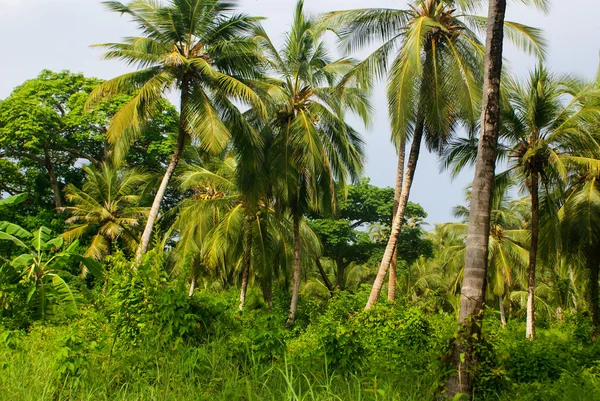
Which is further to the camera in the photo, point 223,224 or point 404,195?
point 223,224

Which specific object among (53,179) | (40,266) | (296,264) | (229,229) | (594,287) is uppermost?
(53,179)

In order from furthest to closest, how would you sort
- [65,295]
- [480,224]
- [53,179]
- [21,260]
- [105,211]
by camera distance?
[53,179] → [105,211] → [65,295] → [21,260] → [480,224]

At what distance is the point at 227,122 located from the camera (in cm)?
1527

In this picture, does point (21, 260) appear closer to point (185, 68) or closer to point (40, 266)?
point (40, 266)

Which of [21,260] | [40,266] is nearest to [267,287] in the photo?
[40,266]

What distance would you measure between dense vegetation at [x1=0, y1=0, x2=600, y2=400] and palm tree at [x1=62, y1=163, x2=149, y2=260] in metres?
0.10

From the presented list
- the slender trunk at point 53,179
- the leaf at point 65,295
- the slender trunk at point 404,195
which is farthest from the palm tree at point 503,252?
the leaf at point 65,295

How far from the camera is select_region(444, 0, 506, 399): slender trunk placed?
514 centimetres

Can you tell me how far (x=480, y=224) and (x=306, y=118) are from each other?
12.3 meters

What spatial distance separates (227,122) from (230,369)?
10896 mm

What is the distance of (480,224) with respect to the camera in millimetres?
5664

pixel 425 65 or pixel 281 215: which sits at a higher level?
pixel 425 65

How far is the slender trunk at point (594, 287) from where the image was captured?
17.6m

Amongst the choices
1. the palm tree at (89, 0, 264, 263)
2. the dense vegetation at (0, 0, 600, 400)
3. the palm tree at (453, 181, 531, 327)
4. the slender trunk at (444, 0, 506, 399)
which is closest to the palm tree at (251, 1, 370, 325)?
Result: the dense vegetation at (0, 0, 600, 400)
